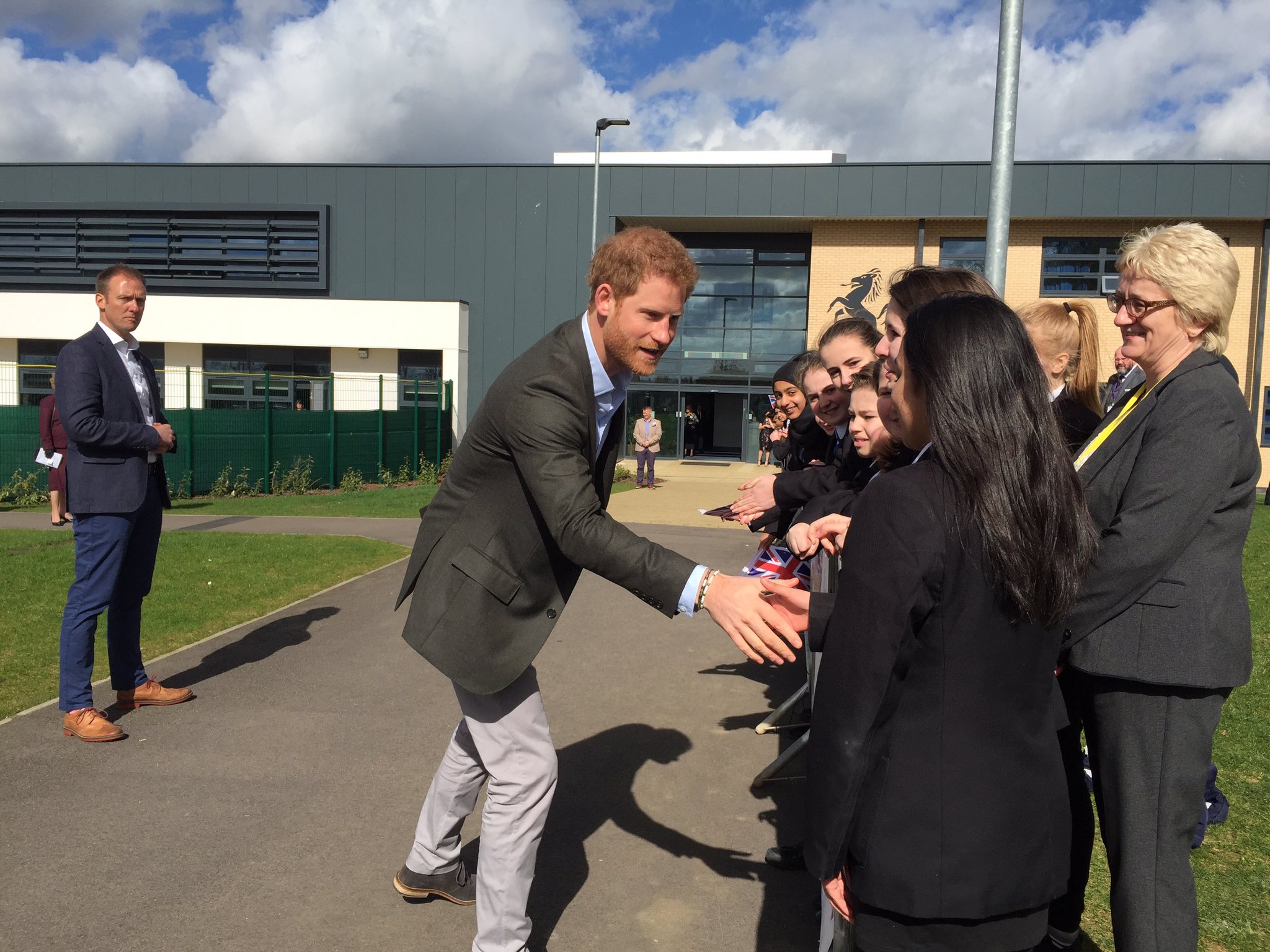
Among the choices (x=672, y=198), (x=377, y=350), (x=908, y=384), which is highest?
(x=672, y=198)

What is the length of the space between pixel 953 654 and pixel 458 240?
3034 cm

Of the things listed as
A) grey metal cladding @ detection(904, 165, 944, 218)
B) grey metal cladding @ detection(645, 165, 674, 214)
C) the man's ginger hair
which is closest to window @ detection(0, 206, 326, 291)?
grey metal cladding @ detection(645, 165, 674, 214)

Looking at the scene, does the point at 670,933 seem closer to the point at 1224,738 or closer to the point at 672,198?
the point at 1224,738

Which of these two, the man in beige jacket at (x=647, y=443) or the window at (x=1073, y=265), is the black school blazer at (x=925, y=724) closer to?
the man in beige jacket at (x=647, y=443)

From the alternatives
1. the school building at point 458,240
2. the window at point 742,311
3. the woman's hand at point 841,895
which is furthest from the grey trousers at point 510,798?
the window at point 742,311

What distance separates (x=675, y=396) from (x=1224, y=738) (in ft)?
94.6

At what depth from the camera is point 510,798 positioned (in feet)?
10.2

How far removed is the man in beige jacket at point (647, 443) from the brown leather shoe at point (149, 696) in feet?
55.0

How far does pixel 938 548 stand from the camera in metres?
1.95

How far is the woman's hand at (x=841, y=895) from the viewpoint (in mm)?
2144

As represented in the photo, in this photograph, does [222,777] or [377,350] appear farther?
[377,350]

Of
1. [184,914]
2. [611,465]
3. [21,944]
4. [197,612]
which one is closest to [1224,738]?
[611,465]

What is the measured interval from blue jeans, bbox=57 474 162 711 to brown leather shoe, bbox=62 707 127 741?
0.05 meters

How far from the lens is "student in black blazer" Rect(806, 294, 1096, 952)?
1969mm
